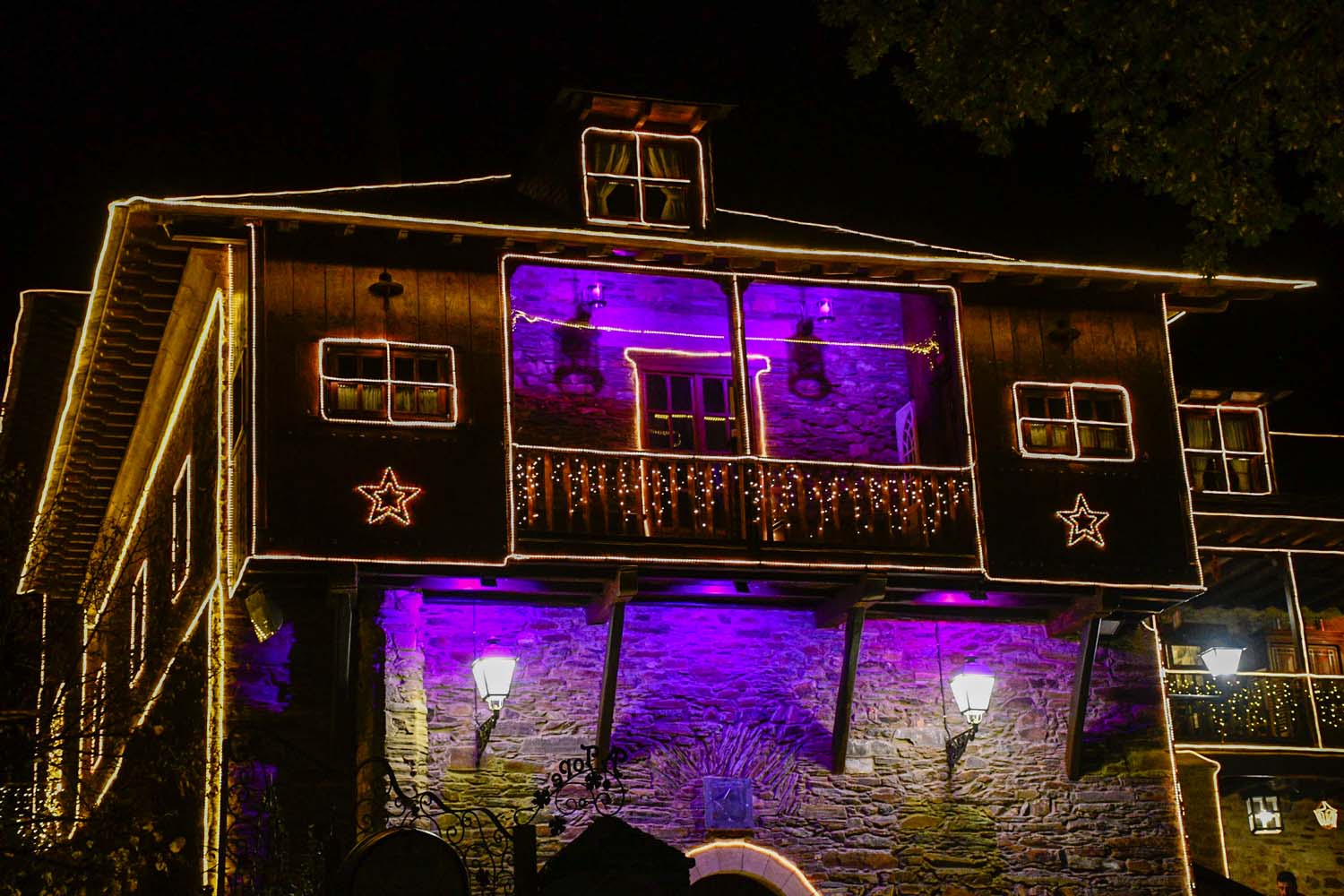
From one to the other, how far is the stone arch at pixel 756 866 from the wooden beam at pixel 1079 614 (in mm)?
3494

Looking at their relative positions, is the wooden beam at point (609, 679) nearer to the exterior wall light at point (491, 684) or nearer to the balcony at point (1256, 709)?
the exterior wall light at point (491, 684)

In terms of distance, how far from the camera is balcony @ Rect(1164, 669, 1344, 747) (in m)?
20.6

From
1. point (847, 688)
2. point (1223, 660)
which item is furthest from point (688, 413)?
point (1223, 660)

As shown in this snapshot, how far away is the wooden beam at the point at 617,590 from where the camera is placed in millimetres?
16672

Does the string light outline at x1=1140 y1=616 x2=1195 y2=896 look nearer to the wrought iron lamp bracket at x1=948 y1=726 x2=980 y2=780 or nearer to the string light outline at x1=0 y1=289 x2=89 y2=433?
the wrought iron lamp bracket at x1=948 y1=726 x2=980 y2=780

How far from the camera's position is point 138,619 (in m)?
21.8

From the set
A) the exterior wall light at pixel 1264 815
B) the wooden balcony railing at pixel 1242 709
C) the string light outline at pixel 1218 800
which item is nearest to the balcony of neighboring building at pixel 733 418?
the string light outline at pixel 1218 800

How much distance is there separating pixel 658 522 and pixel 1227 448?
9.22 m

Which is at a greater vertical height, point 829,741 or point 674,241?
point 674,241

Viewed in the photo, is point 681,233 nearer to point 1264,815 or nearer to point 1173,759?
point 1173,759

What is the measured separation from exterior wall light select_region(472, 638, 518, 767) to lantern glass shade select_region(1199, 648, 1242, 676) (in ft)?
26.7

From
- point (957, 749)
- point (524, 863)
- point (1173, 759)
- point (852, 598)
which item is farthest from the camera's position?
point (1173, 759)

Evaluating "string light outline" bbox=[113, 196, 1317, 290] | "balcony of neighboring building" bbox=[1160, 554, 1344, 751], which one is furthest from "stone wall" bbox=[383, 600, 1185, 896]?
"string light outline" bbox=[113, 196, 1317, 290]

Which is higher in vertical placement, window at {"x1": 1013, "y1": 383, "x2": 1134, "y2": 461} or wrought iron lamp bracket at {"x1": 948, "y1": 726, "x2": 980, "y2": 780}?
window at {"x1": 1013, "y1": 383, "x2": 1134, "y2": 461}
